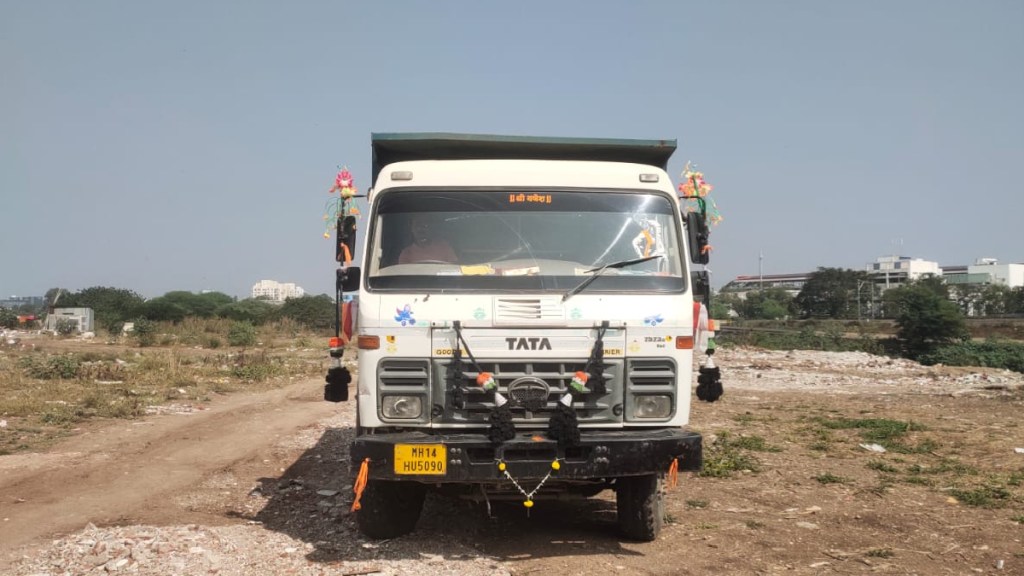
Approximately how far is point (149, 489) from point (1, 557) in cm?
226

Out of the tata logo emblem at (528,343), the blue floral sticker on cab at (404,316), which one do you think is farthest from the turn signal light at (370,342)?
the tata logo emblem at (528,343)

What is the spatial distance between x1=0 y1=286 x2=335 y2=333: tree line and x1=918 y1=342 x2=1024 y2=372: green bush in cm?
2846

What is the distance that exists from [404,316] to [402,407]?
584mm

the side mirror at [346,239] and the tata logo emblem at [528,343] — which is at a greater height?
the side mirror at [346,239]

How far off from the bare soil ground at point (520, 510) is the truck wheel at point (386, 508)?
0.11 meters

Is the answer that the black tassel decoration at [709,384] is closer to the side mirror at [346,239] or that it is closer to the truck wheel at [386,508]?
the truck wheel at [386,508]

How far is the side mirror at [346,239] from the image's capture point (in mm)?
6035

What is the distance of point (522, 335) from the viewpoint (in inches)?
207

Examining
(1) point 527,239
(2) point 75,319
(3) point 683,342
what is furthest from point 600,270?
(2) point 75,319

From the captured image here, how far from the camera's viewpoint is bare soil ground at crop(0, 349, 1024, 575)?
5258mm

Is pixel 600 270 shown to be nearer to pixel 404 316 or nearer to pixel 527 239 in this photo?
pixel 527 239

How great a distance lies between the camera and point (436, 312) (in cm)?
531

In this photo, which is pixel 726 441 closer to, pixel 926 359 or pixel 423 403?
pixel 423 403

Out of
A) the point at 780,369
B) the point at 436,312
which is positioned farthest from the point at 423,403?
the point at 780,369
